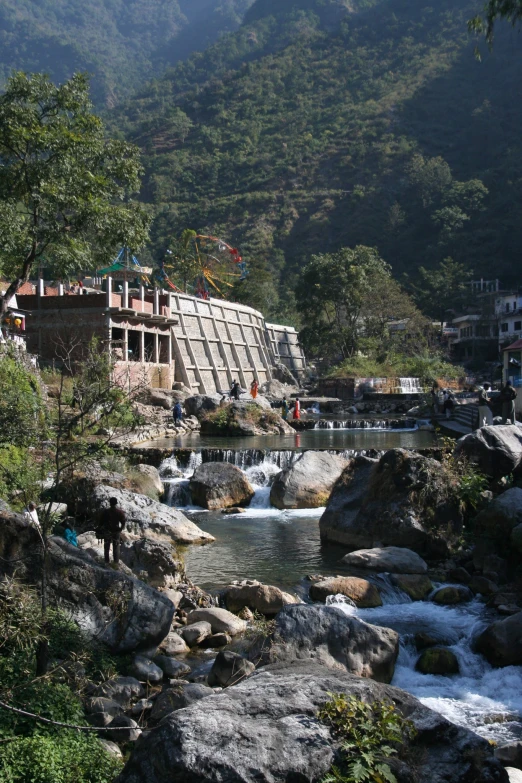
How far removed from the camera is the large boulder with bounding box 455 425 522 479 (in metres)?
16.0

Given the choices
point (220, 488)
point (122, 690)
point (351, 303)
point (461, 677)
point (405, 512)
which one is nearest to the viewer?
point (122, 690)

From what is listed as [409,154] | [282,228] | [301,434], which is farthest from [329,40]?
[301,434]

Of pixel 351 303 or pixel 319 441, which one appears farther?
pixel 351 303

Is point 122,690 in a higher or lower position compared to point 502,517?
lower

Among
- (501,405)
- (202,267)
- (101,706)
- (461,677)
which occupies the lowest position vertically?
(461,677)

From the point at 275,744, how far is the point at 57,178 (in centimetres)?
1237

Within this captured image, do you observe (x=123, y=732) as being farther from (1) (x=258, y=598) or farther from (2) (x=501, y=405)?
(2) (x=501, y=405)

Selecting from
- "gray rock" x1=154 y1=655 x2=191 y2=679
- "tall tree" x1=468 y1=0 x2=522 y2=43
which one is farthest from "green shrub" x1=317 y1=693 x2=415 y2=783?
"tall tree" x1=468 y1=0 x2=522 y2=43

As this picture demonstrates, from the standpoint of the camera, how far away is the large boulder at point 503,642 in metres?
9.15

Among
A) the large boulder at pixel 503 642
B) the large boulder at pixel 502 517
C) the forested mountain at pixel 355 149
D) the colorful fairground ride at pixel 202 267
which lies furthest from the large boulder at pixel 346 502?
the forested mountain at pixel 355 149

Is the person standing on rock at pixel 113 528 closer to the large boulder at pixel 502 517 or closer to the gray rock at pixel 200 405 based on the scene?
the large boulder at pixel 502 517

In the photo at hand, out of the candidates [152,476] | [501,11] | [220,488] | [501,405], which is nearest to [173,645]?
[220,488]

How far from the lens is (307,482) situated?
19.5 meters

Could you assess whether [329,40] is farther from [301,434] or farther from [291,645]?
[291,645]
